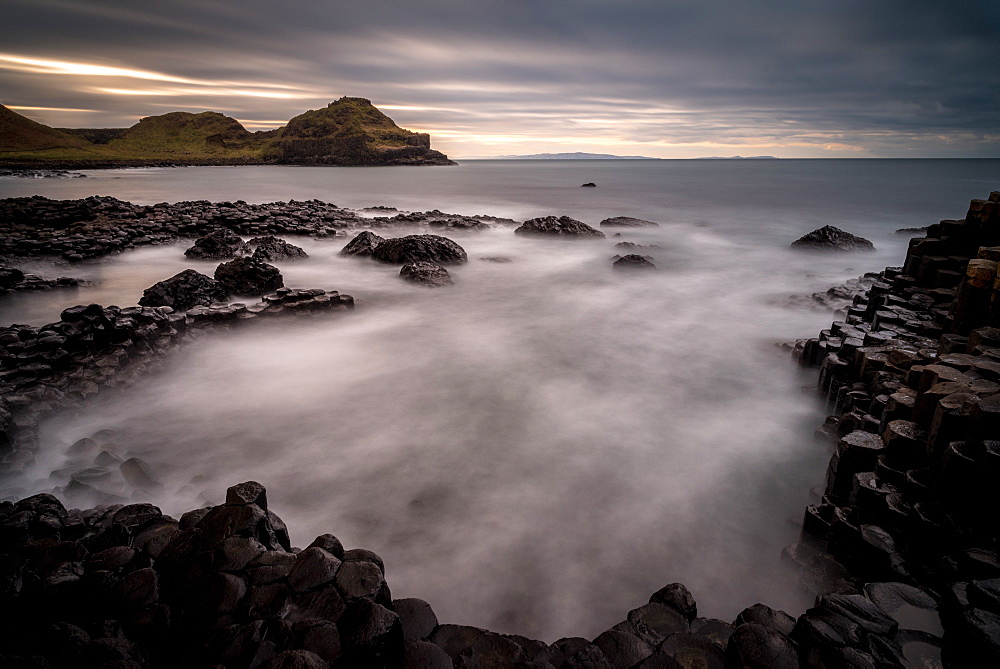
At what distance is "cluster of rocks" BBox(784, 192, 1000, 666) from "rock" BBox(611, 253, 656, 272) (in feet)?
28.6

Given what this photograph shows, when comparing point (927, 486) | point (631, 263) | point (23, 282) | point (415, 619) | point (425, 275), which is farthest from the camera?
point (631, 263)

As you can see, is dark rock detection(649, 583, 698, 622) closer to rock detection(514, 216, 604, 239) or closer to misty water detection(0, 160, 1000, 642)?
misty water detection(0, 160, 1000, 642)

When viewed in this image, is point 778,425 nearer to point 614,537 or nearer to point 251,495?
point 614,537

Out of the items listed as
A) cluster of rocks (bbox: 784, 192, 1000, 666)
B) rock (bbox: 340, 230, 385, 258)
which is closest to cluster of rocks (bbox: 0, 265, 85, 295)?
rock (bbox: 340, 230, 385, 258)

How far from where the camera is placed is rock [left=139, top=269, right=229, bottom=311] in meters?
9.03

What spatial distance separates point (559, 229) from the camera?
19.4 meters

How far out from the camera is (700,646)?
2.41 m

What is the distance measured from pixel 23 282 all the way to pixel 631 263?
14.9 m

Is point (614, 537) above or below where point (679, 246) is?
below

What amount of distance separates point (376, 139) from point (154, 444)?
138 meters

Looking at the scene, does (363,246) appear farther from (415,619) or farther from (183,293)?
(415,619)

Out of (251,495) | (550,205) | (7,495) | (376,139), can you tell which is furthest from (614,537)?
(376,139)

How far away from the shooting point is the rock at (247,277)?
33.5 ft

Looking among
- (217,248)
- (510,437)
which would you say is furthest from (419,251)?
(510,437)
